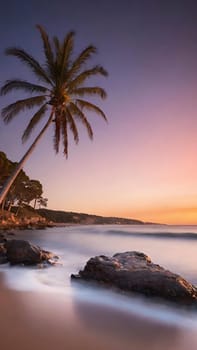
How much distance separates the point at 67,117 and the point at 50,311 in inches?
400

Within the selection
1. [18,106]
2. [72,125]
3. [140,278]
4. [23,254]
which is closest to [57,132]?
[72,125]

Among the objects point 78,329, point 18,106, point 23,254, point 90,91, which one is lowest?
point 78,329

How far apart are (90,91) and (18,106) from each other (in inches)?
145

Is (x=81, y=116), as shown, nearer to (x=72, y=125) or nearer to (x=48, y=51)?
(x=72, y=125)

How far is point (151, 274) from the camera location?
5672 millimetres

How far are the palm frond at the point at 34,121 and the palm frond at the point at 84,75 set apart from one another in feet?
5.27

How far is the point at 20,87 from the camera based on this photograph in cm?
1160

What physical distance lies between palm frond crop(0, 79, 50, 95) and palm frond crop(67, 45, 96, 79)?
57.1 inches

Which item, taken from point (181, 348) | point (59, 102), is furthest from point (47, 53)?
point (181, 348)

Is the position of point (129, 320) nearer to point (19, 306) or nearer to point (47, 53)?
point (19, 306)

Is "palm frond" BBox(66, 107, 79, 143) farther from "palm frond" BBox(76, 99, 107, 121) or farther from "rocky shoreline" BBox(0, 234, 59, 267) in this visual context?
"rocky shoreline" BBox(0, 234, 59, 267)

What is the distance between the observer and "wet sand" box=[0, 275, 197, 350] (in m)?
3.26

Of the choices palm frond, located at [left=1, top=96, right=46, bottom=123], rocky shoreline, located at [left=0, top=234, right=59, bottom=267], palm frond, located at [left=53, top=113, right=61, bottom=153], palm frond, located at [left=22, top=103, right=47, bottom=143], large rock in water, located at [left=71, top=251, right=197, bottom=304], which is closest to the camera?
large rock in water, located at [left=71, top=251, right=197, bottom=304]

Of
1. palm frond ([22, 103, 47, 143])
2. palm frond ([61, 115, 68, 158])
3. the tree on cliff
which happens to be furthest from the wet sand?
the tree on cliff
